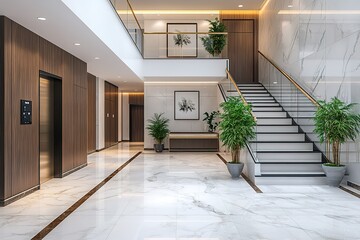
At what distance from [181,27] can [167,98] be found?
3.45 m

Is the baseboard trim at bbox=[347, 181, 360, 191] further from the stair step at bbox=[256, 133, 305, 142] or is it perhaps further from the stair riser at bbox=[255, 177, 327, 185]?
the stair step at bbox=[256, 133, 305, 142]

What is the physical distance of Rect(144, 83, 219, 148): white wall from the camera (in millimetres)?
15609

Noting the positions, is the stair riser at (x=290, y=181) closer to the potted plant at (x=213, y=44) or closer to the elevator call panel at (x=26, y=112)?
the elevator call panel at (x=26, y=112)

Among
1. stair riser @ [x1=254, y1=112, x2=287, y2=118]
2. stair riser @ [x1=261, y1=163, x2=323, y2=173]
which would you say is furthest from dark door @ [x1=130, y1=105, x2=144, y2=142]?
stair riser @ [x1=261, y1=163, x2=323, y2=173]

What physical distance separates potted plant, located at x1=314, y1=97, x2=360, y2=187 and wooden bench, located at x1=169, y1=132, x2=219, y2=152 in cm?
742

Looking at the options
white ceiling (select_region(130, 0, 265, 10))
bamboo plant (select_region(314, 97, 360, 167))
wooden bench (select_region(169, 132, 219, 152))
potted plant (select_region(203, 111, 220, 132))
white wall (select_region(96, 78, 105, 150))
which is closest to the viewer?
bamboo plant (select_region(314, 97, 360, 167))

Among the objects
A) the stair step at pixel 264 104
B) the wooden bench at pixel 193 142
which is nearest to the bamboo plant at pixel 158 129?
the wooden bench at pixel 193 142

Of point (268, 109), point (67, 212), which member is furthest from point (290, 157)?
point (67, 212)

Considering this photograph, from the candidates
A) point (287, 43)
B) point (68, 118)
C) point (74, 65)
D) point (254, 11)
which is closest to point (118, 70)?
point (74, 65)

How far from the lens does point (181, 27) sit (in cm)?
1592

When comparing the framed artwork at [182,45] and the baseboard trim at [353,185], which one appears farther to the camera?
the framed artwork at [182,45]

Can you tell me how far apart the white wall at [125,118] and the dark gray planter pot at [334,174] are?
1497 cm

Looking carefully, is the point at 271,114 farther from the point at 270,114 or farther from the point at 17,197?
the point at 17,197

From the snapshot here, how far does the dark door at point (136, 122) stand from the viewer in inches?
823
